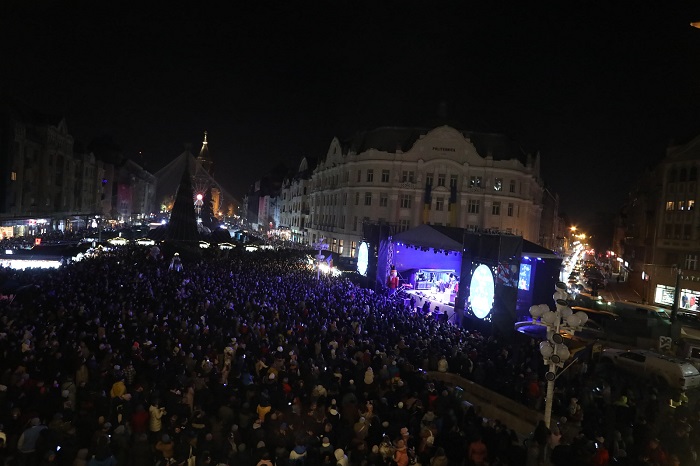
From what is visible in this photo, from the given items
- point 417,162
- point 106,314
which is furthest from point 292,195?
point 106,314

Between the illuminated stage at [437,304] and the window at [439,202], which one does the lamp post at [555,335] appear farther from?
the window at [439,202]

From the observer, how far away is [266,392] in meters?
9.34

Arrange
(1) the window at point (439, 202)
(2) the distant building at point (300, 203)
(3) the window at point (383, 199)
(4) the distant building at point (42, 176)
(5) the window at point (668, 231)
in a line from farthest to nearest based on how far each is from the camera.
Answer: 1. (2) the distant building at point (300, 203)
2. (3) the window at point (383, 199)
3. (1) the window at point (439, 202)
4. (4) the distant building at point (42, 176)
5. (5) the window at point (668, 231)

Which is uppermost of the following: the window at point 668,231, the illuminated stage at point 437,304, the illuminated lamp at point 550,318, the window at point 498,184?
the window at point 498,184

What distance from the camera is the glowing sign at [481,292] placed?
18753 mm

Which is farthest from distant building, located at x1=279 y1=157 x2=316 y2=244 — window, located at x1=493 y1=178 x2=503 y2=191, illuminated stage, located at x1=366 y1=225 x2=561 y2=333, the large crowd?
the large crowd

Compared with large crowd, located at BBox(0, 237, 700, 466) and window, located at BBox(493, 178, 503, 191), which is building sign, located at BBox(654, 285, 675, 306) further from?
large crowd, located at BBox(0, 237, 700, 466)

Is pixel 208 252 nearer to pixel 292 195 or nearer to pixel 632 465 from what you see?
pixel 632 465

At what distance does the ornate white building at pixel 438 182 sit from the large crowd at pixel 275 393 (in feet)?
95.7

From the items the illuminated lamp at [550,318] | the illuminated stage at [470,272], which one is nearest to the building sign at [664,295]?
the illuminated stage at [470,272]

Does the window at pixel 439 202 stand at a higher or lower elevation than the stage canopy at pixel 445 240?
higher

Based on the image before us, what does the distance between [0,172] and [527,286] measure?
44.2m

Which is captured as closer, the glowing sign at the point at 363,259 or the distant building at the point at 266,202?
the glowing sign at the point at 363,259

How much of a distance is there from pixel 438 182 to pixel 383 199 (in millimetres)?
5660
